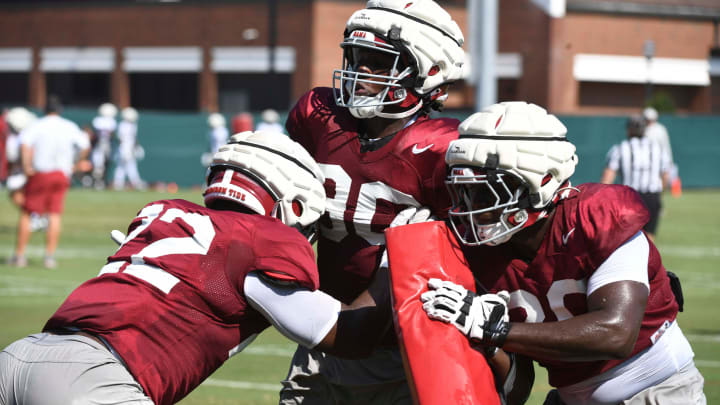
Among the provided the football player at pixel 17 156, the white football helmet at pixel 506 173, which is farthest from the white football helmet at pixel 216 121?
the white football helmet at pixel 506 173

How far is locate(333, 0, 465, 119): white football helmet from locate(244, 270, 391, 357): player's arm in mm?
869

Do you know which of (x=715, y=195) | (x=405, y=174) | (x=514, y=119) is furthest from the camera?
(x=715, y=195)

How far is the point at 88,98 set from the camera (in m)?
40.5

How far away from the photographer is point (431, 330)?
3404 mm

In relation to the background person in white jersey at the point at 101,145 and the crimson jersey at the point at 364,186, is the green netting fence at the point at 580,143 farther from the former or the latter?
the crimson jersey at the point at 364,186

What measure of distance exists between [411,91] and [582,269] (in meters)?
1.16

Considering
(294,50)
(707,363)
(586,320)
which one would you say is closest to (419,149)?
(586,320)

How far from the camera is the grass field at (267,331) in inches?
270

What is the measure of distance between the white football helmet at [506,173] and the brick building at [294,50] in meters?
31.5

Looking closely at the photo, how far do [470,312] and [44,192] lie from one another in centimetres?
983

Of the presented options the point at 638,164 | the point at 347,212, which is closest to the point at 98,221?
the point at 638,164

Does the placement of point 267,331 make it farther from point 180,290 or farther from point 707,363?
point 180,290

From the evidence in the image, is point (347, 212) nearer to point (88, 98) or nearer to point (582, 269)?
point (582, 269)

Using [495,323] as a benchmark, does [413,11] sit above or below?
above
